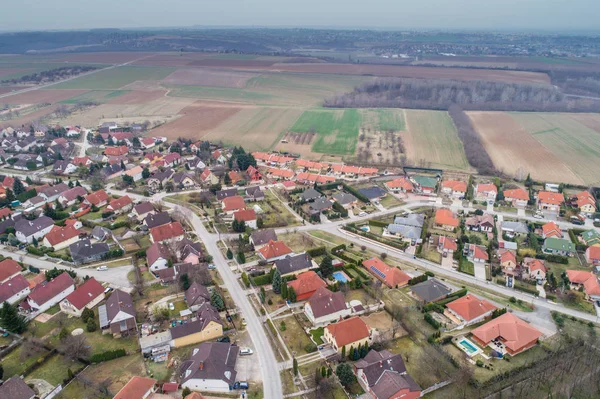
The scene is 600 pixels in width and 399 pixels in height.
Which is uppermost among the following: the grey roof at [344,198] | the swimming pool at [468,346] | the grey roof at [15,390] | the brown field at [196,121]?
the brown field at [196,121]

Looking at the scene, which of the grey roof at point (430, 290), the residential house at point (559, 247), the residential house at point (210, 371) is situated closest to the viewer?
the residential house at point (210, 371)

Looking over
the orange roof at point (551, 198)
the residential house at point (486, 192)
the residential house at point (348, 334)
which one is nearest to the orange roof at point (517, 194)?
the residential house at point (486, 192)

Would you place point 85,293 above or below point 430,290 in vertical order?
above

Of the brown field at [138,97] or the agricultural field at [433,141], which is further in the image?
the brown field at [138,97]

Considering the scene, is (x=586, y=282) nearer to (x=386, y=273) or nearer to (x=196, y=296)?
(x=386, y=273)

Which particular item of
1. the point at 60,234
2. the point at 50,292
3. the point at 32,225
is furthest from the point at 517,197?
the point at 32,225

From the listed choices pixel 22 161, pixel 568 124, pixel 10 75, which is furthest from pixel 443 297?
pixel 10 75

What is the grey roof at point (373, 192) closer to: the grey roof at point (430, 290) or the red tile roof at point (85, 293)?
the grey roof at point (430, 290)
